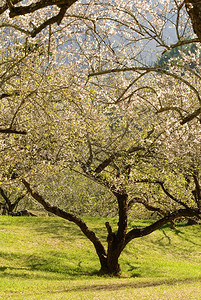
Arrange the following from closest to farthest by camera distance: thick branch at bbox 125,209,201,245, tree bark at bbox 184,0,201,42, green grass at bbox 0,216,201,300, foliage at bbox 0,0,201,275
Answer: tree bark at bbox 184,0,201,42 < foliage at bbox 0,0,201,275 < green grass at bbox 0,216,201,300 < thick branch at bbox 125,209,201,245

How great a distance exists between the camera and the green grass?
410 inches

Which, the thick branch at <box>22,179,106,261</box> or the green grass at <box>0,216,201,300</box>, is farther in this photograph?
the thick branch at <box>22,179,106,261</box>

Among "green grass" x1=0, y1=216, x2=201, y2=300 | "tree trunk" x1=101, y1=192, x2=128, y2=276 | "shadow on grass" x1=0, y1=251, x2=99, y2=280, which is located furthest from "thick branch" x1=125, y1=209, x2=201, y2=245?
"shadow on grass" x1=0, y1=251, x2=99, y2=280

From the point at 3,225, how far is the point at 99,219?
716 cm

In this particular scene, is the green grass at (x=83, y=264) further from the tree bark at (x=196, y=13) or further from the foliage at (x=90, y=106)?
the tree bark at (x=196, y=13)

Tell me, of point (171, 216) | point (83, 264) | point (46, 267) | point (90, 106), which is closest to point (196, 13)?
point (90, 106)

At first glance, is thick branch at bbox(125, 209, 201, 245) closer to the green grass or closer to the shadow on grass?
the green grass

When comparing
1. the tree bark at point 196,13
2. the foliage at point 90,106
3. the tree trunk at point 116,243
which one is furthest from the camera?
the tree trunk at point 116,243

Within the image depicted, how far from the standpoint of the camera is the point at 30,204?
34656 millimetres

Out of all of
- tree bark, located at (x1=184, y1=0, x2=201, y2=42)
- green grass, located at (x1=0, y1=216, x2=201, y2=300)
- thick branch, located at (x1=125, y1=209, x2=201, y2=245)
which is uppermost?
tree bark, located at (x1=184, y1=0, x2=201, y2=42)

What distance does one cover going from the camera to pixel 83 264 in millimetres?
16234

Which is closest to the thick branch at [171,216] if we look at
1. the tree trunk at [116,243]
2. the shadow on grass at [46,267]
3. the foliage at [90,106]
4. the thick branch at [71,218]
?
the foliage at [90,106]

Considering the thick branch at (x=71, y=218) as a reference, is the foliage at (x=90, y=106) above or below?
above

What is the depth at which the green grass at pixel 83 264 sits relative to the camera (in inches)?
410
